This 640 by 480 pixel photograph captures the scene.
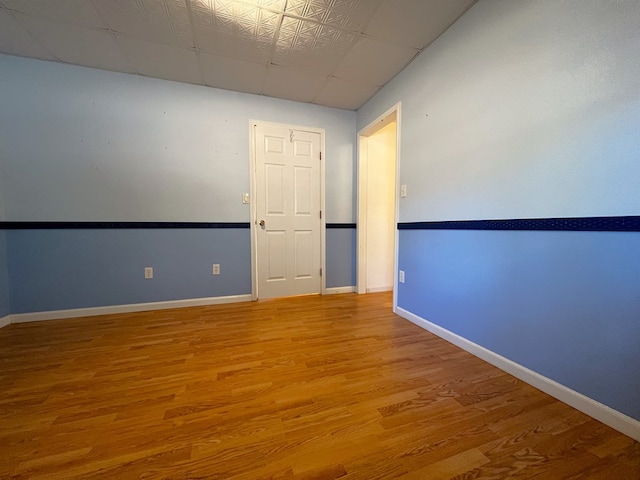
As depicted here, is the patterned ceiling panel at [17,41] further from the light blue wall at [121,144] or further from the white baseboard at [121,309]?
the white baseboard at [121,309]

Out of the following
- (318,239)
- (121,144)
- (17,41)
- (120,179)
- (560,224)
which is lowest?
(318,239)

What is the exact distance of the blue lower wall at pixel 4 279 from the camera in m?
1.85

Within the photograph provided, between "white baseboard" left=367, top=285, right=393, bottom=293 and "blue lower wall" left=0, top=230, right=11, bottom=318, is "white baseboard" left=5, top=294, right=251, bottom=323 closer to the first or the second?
"blue lower wall" left=0, top=230, right=11, bottom=318

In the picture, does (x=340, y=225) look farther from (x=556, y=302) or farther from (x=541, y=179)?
(x=556, y=302)

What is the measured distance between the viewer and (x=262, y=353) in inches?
57.5

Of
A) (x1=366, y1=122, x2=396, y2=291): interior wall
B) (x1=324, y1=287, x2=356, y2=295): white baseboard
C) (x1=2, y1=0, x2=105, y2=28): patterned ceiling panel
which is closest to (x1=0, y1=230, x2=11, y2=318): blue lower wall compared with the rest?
(x1=2, y1=0, x2=105, y2=28): patterned ceiling panel

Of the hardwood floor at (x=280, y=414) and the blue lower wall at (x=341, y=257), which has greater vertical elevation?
the blue lower wall at (x=341, y=257)

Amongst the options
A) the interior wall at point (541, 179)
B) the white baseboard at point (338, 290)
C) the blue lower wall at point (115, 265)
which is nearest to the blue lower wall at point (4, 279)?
the blue lower wall at point (115, 265)

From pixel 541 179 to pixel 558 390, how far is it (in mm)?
1010

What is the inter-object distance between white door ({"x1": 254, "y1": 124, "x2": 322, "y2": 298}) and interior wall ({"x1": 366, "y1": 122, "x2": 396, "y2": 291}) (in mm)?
652

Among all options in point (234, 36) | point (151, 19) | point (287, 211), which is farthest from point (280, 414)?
point (151, 19)

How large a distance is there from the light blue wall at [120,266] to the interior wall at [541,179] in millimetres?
2025

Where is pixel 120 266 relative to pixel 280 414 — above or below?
above

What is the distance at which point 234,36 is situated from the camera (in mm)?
1680
